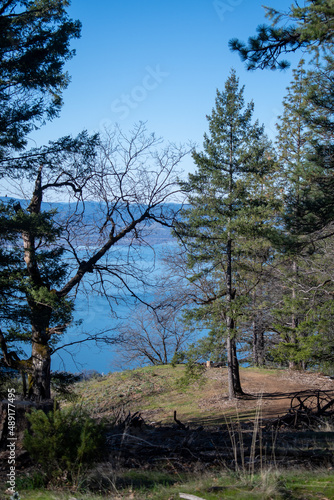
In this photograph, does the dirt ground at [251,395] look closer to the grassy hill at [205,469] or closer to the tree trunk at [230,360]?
the tree trunk at [230,360]

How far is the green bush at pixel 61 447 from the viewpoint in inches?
153

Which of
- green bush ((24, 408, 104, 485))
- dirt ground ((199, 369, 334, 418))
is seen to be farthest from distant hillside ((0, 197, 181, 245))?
green bush ((24, 408, 104, 485))

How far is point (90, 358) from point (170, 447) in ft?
175

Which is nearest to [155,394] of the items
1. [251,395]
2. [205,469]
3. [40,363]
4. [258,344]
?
[251,395]

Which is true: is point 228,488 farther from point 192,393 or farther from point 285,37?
point 192,393

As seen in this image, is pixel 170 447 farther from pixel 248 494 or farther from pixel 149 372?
pixel 149 372

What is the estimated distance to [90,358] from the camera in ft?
182

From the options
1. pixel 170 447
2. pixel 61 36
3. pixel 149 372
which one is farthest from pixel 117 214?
pixel 149 372

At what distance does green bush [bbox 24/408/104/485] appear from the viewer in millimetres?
3896

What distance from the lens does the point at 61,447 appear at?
3.95 m

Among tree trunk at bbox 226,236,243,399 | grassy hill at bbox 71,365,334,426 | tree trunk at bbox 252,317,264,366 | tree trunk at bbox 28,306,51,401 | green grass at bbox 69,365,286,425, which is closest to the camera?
tree trunk at bbox 28,306,51,401

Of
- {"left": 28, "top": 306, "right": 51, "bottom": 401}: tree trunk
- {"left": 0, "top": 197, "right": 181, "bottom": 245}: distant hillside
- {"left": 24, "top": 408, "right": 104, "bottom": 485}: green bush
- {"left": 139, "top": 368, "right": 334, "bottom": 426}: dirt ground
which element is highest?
{"left": 0, "top": 197, "right": 181, "bottom": 245}: distant hillside

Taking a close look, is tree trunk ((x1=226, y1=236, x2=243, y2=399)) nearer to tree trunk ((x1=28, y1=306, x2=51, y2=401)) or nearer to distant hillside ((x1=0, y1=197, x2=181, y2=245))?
distant hillside ((x1=0, y1=197, x2=181, y2=245))

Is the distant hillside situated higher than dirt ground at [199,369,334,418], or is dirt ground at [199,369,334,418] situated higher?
the distant hillside
